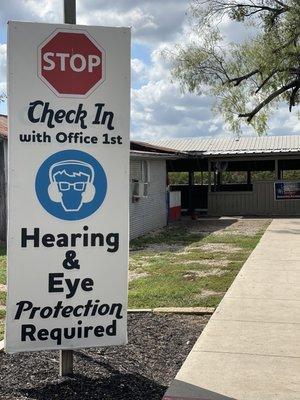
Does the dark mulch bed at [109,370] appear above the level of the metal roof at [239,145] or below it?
below

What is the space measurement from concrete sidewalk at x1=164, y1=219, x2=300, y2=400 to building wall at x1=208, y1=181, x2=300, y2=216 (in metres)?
15.0

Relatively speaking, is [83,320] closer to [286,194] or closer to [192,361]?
[192,361]

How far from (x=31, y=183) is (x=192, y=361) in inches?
80.2

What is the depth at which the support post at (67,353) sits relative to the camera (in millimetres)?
4250

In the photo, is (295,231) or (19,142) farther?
(295,231)

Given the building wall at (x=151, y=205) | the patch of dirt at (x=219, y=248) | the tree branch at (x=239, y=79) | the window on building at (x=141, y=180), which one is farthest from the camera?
the tree branch at (x=239, y=79)

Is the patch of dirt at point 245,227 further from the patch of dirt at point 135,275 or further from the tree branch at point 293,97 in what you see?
the tree branch at point 293,97

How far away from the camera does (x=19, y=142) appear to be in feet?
13.4

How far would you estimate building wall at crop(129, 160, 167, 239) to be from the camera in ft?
52.9

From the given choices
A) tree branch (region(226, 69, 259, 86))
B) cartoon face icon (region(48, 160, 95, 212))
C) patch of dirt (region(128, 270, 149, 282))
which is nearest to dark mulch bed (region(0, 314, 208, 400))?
cartoon face icon (region(48, 160, 95, 212))

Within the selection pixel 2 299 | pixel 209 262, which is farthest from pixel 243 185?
pixel 2 299

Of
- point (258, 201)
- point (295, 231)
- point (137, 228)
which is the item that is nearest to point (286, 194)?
point (258, 201)

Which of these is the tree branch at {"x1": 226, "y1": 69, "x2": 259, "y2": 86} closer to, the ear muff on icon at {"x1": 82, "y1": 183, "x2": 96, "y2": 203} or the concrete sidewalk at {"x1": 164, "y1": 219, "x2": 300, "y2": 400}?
the concrete sidewalk at {"x1": 164, "y1": 219, "x2": 300, "y2": 400}

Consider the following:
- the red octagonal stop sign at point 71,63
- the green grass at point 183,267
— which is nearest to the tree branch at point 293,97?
the green grass at point 183,267
